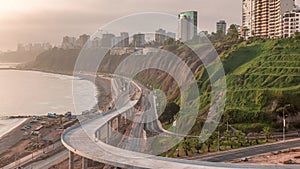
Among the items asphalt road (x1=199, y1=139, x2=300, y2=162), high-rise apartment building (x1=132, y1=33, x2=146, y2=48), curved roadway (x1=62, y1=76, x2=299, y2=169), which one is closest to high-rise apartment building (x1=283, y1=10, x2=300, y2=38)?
high-rise apartment building (x1=132, y1=33, x2=146, y2=48)

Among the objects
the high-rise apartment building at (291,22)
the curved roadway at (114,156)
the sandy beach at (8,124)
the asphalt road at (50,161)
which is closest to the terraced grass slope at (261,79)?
the high-rise apartment building at (291,22)

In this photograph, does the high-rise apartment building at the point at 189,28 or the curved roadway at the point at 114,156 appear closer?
the curved roadway at the point at 114,156

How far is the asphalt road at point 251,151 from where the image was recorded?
13561 mm

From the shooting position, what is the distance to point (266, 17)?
40188mm

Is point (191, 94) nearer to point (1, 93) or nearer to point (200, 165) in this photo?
point (200, 165)

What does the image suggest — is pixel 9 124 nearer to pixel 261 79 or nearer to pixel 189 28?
pixel 261 79

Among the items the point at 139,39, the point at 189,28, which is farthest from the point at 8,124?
the point at 189,28

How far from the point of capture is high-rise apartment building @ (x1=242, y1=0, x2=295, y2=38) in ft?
121

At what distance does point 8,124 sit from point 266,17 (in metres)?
27.8

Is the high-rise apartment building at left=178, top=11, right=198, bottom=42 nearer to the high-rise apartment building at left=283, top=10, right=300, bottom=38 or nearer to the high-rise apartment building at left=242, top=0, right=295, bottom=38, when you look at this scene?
the high-rise apartment building at left=242, top=0, right=295, bottom=38

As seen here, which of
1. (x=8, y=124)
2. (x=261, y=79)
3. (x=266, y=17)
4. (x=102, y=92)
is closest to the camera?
(x=261, y=79)

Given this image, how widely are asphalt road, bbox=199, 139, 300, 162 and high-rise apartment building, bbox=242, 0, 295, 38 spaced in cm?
2289

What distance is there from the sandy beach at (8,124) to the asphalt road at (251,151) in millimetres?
16647

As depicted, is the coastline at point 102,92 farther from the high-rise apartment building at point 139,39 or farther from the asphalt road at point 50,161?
the asphalt road at point 50,161
